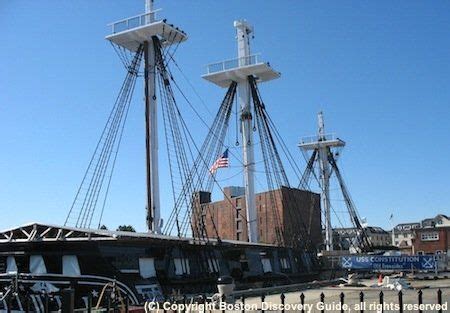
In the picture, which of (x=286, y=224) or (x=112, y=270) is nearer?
(x=112, y=270)

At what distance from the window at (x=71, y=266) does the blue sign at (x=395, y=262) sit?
80.7ft

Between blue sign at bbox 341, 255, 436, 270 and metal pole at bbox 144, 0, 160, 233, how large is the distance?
16.3 metres

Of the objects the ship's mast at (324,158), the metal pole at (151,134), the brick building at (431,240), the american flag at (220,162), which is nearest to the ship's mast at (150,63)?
the metal pole at (151,134)

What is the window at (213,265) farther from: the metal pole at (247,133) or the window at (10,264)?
the metal pole at (247,133)

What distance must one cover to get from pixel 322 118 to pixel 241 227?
33543 mm

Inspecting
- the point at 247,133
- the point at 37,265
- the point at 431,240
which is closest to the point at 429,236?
the point at 431,240

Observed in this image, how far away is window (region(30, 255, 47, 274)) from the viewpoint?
70.2ft

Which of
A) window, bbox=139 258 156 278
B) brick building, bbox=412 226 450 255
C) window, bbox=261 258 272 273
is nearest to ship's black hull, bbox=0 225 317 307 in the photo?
window, bbox=139 258 156 278

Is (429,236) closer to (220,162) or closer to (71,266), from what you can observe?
(220,162)

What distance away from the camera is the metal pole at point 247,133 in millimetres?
43688

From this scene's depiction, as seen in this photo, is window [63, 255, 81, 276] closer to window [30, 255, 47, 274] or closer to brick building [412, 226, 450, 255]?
window [30, 255, 47, 274]

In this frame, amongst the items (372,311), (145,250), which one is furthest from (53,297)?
(372,311)

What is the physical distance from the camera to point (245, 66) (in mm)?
45312

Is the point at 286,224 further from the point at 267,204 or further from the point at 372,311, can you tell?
the point at 372,311
